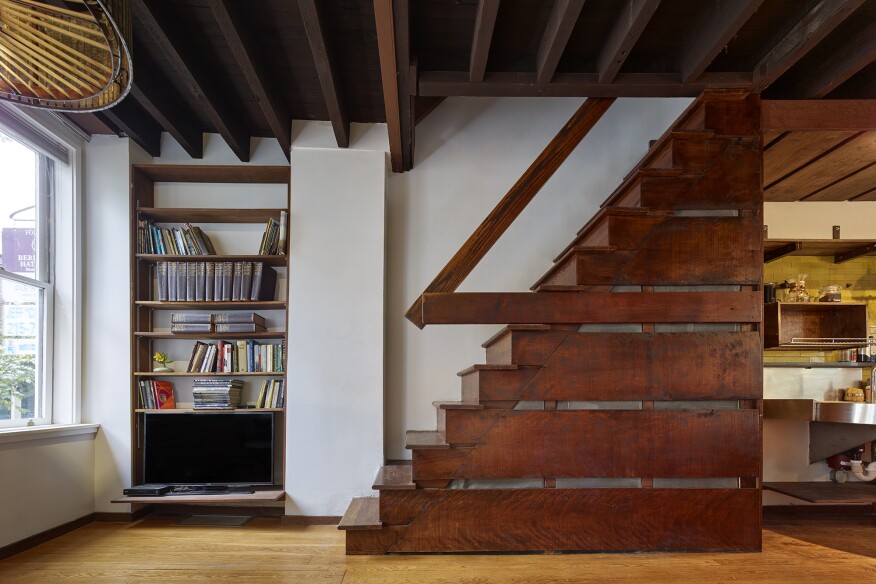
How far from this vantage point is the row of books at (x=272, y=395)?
14.2 ft

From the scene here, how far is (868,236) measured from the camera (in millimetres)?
4688

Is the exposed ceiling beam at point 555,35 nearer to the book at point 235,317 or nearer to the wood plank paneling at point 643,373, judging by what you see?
the wood plank paneling at point 643,373

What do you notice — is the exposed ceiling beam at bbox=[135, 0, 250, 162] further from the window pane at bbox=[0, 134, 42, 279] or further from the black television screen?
the black television screen

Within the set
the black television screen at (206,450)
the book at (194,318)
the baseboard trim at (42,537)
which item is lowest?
the baseboard trim at (42,537)

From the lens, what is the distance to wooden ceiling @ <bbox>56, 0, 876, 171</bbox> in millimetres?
2965

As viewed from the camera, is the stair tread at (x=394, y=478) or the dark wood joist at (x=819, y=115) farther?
the dark wood joist at (x=819, y=115)

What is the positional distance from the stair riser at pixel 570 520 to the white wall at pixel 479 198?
3.89ft

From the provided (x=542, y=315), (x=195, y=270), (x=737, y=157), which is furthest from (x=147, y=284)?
(x=737, y=157)

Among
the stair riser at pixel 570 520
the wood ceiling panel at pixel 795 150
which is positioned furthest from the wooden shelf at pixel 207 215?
the wood ceiling panel at pixel 795 150

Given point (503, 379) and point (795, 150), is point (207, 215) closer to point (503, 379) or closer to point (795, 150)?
point (503, 379)

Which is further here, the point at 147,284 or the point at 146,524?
the point at 147,284

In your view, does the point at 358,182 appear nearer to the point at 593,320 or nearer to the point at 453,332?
the point at 453,332

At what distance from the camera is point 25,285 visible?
396 cm

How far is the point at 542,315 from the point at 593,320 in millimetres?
281
